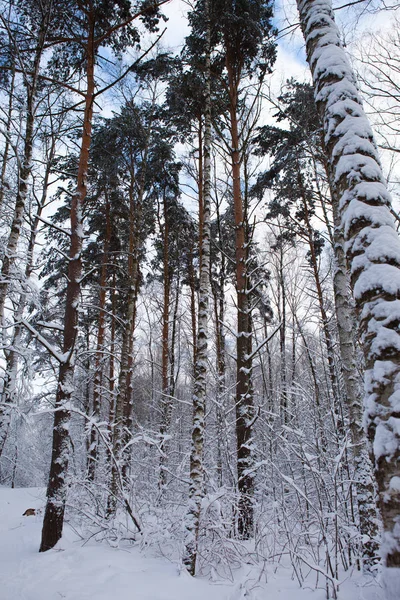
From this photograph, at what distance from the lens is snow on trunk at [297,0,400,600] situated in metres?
1.67

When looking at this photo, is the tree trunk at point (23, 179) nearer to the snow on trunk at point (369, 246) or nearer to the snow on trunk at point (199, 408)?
the snow on trunk at point (199, 408)

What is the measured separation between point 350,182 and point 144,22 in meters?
7.99

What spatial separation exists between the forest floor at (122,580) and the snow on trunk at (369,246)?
1326 millimetres

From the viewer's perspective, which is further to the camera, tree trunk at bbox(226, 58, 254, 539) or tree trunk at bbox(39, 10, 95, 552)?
tree trunk at bbox(226, 58, 254, 539)

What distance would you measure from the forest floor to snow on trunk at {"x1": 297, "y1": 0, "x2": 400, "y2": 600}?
1.33 metres

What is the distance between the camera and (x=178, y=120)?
9.61 meters

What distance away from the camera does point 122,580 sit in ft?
10.9

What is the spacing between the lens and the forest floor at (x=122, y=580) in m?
2.98

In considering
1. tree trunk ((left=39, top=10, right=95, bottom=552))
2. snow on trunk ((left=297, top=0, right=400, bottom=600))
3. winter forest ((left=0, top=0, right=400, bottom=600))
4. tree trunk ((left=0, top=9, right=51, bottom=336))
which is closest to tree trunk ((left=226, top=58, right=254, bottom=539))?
winter forest ((left=0, top=0, right=400, bottom=600))

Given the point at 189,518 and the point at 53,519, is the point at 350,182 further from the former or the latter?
the point at 53,519

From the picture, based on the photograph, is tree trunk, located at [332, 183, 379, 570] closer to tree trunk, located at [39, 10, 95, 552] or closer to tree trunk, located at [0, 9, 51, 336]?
tree trunk, located at [39, 10, 95, 552]

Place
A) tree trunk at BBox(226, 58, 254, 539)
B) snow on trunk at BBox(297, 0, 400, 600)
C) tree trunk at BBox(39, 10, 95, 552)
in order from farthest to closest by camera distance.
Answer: tree trunk at BBox(226, 58, 254, 539)
tree trunk at BBox(39, 10, 95, 552)
snow on trunk at BBox(297, 0, 400, 600)

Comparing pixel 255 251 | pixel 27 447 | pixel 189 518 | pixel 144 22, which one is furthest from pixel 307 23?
pixel 27 447

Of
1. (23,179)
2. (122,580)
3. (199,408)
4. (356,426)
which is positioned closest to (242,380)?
(199,408)
